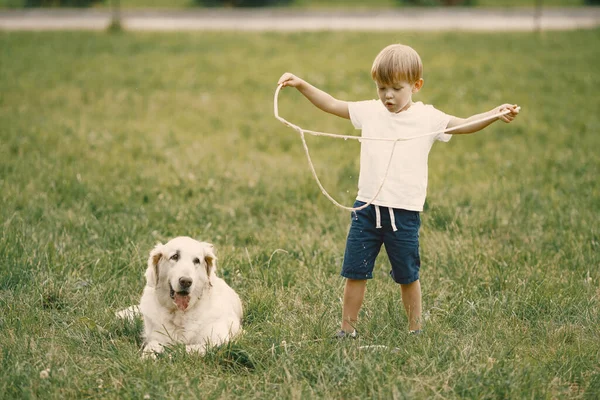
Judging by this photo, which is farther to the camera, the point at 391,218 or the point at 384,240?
the point at 384,240

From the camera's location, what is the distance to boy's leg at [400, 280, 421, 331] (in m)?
4.23

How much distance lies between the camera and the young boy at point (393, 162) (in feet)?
12.9

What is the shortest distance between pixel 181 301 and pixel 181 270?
210 millimetres

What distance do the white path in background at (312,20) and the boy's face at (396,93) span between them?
49.4ft

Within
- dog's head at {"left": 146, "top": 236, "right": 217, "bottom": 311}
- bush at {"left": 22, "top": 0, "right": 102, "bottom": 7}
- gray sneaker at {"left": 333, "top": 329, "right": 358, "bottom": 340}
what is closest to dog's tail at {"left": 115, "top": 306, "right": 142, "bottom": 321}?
dog's head at {"left": 146, "top": 236, "right": 217, "bottom": 311}

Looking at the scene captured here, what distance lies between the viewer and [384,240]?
4105 mm

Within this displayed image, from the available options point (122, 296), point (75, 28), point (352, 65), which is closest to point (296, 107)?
point (352, 65)

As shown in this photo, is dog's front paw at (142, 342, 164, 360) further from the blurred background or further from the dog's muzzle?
the blurred background

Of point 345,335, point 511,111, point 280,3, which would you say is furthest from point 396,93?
point 280,3

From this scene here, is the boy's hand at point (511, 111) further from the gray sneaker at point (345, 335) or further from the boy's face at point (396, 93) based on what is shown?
the gray sneaker at point (345, 335)

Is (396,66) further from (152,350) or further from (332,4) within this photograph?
(332,4)

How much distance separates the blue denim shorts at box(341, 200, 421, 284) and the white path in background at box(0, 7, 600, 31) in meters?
15.2

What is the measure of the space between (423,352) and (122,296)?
6.60 feet

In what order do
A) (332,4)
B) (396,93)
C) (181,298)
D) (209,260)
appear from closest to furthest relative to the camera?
(396,93), (181,298), (209,260), (332,4)
